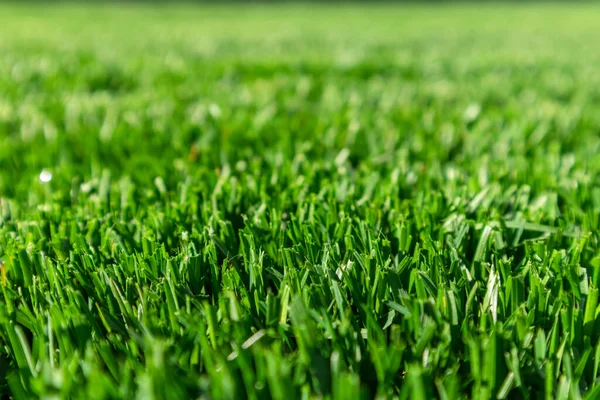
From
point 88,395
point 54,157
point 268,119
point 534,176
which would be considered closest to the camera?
point 88,395

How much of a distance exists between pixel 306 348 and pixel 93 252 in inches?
22.3

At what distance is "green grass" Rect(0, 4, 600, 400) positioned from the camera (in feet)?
2.95

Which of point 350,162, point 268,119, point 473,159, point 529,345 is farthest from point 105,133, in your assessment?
point 529,345

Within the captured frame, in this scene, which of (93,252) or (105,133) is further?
(105,133)

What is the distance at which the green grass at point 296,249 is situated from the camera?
0.90 meters

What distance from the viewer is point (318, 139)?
7.41 ft

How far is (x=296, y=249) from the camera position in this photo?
1182 millimetres

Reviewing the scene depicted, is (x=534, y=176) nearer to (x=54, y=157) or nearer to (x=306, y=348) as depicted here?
(x=306, y=348)

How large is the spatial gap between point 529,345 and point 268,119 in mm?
1778

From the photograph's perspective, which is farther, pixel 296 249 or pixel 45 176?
pixel 45 176

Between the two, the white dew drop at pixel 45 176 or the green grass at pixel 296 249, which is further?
the white dew drop at pixel 45 176

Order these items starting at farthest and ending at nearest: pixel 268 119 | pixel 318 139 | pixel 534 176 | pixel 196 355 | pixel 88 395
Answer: pixel 268 119 < pixel 318 139 < pixel 534 176 < pixel 196 355 < pixel 88 395

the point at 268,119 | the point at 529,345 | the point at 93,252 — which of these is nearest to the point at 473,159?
the point at 268,119

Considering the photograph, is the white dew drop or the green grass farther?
the white dew drop
